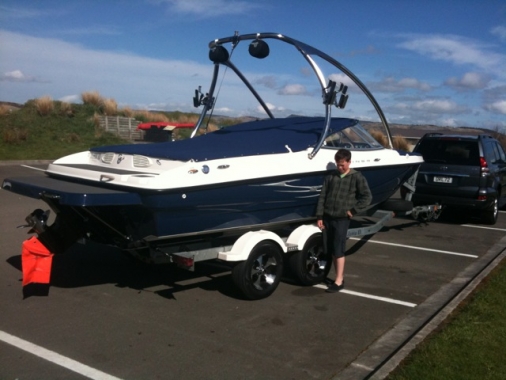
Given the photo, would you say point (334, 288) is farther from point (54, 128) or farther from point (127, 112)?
point (127, 112)

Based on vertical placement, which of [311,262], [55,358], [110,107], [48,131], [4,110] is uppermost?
[110,107]

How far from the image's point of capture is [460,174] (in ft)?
38.3

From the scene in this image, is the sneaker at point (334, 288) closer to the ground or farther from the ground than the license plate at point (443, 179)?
closer to the ground

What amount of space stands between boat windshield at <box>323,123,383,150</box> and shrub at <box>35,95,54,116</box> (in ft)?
79.9

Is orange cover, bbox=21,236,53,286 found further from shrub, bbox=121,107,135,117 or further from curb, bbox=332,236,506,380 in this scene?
shrub, bbox=121,107,135,117

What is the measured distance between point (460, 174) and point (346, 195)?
→ 551cm

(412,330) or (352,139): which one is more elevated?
(352,139)

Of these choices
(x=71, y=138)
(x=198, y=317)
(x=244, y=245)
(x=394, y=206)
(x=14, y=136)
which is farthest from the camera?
(x=71, y=138)

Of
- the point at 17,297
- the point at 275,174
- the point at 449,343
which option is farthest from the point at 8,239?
the point at 449,343

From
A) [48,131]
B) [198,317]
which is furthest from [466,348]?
[48,131]

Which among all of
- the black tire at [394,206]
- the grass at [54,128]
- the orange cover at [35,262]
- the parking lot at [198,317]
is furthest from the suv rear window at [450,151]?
the grass at [54,128]

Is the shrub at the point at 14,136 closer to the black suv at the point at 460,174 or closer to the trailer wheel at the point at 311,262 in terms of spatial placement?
the black suv at the point at 460,174

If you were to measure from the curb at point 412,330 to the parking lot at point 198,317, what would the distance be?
0.04 metres

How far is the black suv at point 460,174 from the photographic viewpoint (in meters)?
11.6
